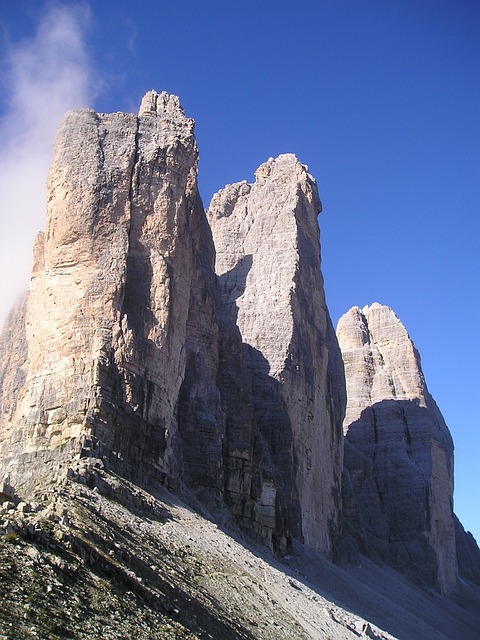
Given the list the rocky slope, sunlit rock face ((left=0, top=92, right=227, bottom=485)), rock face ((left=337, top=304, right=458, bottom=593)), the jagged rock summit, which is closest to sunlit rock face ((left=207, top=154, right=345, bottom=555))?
the jagged rock summit

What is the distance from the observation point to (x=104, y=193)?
1642 inches

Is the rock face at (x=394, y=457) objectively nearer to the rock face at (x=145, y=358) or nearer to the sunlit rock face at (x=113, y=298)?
the rock face at (x=145, y=358)

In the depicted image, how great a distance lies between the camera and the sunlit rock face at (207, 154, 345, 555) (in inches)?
2274

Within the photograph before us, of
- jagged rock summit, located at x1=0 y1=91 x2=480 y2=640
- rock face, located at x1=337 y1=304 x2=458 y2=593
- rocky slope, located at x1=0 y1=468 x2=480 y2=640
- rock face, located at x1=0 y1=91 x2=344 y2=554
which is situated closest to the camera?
rocky slope, located at x1=0 y1=468 x2=480 y2=640

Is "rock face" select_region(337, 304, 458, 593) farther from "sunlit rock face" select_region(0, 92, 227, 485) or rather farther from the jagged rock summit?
"sunlit rock face" select_region(0, 92, 227, 485)

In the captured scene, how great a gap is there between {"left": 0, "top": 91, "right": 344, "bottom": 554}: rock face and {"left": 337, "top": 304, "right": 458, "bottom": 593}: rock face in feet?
54.9

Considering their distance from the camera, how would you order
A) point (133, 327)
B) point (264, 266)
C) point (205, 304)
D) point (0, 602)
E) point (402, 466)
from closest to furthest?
1. point (0, 602)
2. point (133, 327)
3. point (205, 304)
4. point (264, 266)
5. point (402, 466)

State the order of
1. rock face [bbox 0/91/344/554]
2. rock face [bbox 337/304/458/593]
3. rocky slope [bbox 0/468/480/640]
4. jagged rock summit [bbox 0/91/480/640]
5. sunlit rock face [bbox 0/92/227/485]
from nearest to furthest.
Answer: rocky slope [bbox 0/468/480/640]
jagged rock summit [bbox 0/91/480/640]
sunlit rock face [bbox 0/92/227/485]
rock face [bbox 0/91/344/554]
rock face [bbox 337/304/458/593]

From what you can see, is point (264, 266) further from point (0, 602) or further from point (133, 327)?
point (0, 602)

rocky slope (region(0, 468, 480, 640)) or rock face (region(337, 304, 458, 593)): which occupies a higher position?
rock face (region(337, 304, 458, 593))

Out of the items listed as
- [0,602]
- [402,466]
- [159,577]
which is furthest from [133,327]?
[402,466]

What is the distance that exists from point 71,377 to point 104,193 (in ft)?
30.0

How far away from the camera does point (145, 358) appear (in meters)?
38.9

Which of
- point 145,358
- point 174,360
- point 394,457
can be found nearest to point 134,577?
point 145,358
